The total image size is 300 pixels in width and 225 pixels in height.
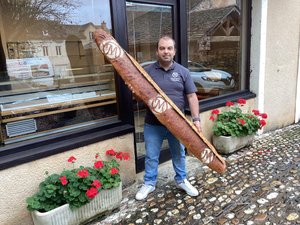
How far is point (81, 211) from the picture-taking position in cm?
251

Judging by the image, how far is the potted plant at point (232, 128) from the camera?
4.10 metres

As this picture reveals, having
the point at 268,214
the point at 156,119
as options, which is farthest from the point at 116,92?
the point at 268,214

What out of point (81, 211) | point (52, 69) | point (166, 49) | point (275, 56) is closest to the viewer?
point (81, 211)

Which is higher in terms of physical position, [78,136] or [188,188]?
[78,136]

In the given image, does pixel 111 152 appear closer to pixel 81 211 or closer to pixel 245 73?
pixel 81 211

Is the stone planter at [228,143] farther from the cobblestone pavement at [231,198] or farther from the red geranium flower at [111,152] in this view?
the red geranium flower at [111,152]

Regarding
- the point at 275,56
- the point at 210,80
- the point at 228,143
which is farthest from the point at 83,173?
the point at 275,56

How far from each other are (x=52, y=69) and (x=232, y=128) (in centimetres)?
274

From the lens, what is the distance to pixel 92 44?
348cm

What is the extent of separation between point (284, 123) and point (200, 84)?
2.39 meters

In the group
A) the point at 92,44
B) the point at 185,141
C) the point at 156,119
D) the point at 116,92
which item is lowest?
the point at 185,141

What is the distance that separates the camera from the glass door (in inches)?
136

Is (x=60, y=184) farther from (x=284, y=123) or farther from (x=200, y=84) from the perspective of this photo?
(x=284, y=123)

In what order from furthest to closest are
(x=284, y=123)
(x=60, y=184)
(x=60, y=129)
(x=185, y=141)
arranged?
(x=284, y=123), (x=60, y=129), (x=185, y=141), (x=60, y=184)
